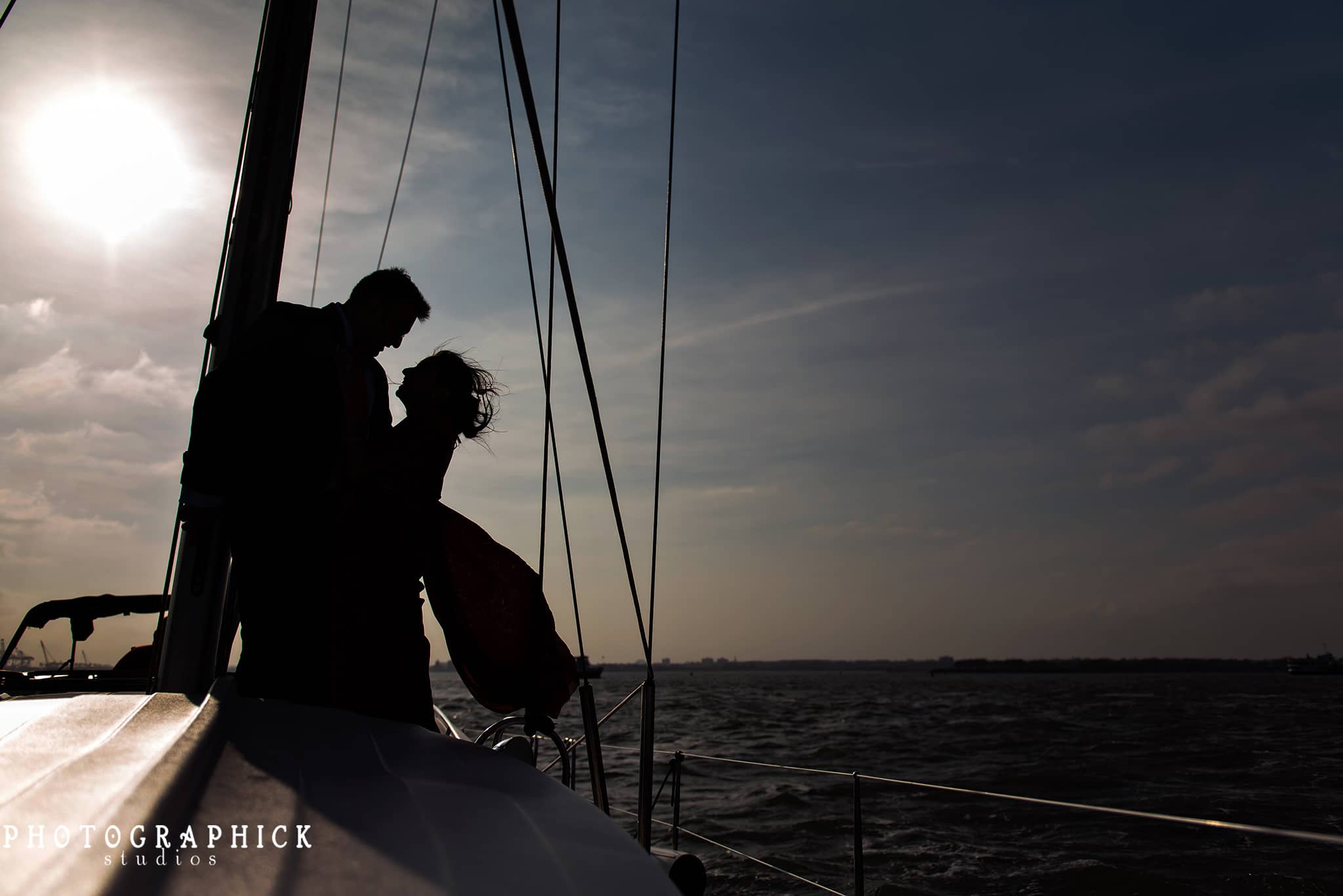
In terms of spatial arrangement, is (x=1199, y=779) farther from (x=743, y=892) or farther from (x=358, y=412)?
(x=358, y=412)

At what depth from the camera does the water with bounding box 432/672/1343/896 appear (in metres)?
8.08

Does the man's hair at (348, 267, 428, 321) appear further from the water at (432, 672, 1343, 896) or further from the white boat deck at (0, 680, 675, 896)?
the water at (432, 672, 1343, 896)

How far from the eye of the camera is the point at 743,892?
7.11 metres

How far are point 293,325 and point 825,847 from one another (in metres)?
8.88

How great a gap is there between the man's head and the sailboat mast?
1.32 feet

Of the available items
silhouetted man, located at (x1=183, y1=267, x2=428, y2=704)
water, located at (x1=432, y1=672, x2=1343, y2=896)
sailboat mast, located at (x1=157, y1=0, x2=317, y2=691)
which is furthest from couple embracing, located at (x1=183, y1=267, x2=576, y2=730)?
water, located at (x1=432, y1=672, x2=1343, y2=896)

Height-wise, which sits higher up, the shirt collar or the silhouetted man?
the shirt collar

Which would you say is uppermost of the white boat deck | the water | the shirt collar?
the shirt collar

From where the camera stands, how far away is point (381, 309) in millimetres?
2121

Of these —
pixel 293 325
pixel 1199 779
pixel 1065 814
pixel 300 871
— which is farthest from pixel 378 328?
pixel 1199 779

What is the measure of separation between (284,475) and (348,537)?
20 cm

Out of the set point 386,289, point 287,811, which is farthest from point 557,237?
point 287,811

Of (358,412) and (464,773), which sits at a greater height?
(358,412)

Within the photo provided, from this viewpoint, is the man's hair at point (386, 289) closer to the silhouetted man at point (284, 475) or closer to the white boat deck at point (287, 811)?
the silhouetted man at point (284, 475)
